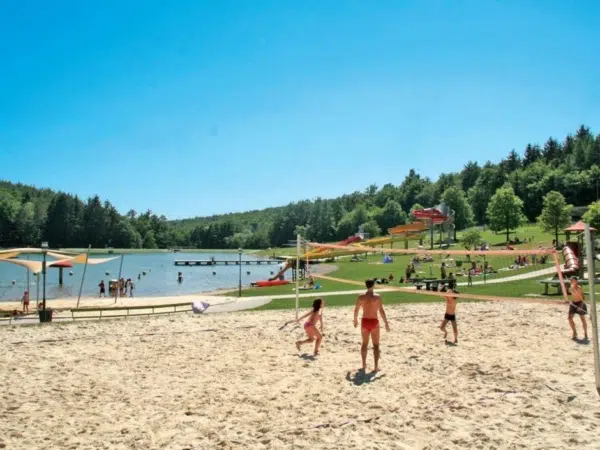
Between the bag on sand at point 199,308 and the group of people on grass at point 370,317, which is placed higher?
the group of people on grass at point 370,317

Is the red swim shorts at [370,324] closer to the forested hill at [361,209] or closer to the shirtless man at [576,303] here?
the shirtless man at [576,303]

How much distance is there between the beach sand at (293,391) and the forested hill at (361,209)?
58548 millimetres

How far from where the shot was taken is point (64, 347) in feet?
34.7

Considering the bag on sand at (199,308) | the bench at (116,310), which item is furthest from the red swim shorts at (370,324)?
the bench at (116,310)

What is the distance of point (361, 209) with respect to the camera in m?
118

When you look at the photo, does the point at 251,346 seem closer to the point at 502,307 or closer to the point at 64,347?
the point at 64,347

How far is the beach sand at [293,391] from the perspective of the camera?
5.49 metres

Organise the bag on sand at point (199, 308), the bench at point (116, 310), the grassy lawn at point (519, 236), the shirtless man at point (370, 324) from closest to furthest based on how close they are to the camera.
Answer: the shirtless man at point (370, 324) < the bench at point (116, 310) < the bag on sand at point (199, 308) < the grassy lawn at point (519, 236)

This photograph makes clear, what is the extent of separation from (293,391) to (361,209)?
111583 mm

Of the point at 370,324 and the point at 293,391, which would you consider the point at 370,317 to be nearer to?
the point at 370,324

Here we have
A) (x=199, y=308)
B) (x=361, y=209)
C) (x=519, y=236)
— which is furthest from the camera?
(x=361, y=209)

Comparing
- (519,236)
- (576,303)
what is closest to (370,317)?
(576,303)

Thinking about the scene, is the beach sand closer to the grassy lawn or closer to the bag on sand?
the bag on sand

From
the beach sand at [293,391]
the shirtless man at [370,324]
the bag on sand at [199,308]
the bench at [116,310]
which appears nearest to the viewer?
the beach sand at [293,391]
